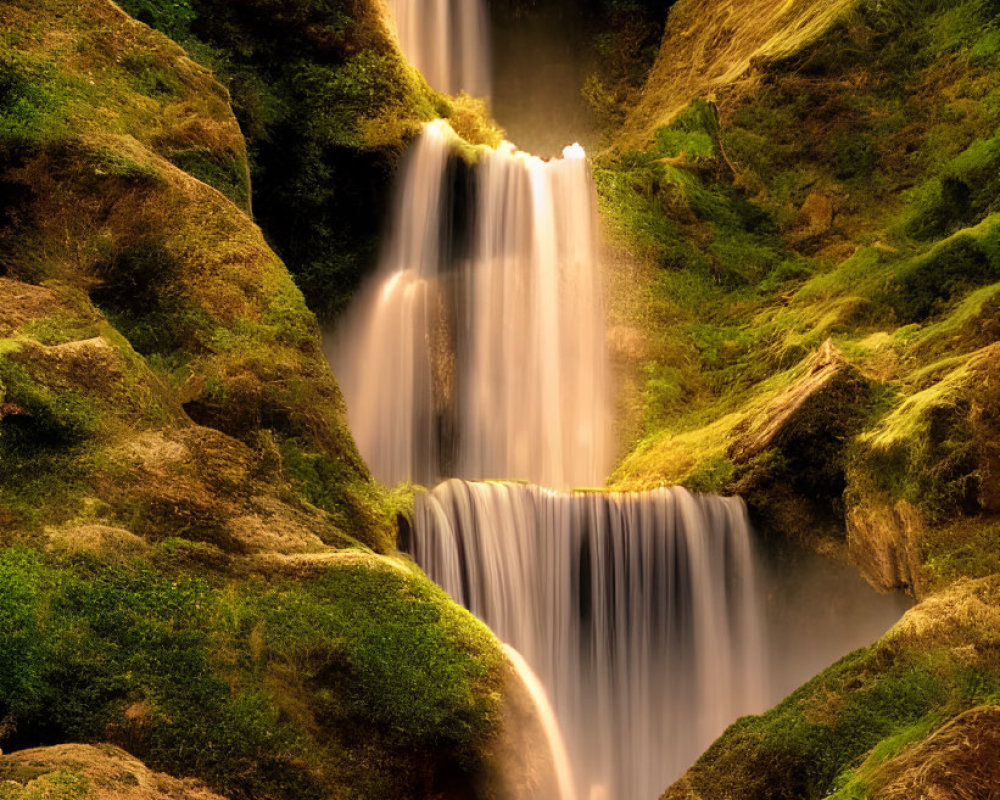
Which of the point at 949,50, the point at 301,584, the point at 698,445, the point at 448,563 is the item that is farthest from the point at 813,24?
the point at 301,584

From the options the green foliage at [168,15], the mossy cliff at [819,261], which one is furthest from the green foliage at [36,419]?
the green foliage at [168,15]

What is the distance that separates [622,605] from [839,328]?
4752 mm

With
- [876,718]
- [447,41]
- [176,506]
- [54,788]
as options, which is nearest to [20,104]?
[176,506]

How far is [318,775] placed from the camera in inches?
277

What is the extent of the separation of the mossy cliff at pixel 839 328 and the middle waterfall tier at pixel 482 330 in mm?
652

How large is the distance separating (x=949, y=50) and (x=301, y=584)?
45.4ft

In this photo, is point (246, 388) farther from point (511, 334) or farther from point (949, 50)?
point (949, 50)

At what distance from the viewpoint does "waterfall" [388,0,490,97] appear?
67.7 feet

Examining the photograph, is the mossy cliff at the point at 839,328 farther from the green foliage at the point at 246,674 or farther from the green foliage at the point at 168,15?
the green foliage at the point at 168,15

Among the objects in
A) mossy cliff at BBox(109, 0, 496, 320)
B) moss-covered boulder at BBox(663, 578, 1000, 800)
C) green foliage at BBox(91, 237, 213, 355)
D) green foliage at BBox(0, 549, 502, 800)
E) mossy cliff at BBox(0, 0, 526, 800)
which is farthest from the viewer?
mossy cliff at BBox(109, 0, 496, 320)

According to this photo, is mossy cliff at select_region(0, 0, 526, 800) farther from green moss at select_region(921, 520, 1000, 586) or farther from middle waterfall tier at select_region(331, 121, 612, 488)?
middle waterfall tier at select_region(331, 121, 612, 488)

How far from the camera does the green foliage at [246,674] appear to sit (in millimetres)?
6625

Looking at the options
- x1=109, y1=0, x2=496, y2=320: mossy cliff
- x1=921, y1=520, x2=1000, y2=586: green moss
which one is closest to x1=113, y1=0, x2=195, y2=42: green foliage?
x1=109, y1=0, x2=496, y2=320: mossy cliff

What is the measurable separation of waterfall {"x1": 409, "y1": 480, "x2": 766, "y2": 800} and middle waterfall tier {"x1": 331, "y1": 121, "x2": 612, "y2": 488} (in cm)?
297
